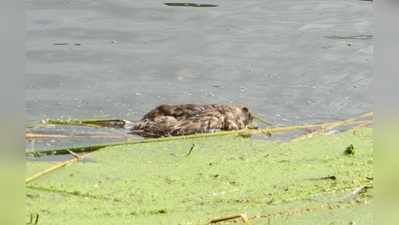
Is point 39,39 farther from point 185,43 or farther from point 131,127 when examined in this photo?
point 131,127

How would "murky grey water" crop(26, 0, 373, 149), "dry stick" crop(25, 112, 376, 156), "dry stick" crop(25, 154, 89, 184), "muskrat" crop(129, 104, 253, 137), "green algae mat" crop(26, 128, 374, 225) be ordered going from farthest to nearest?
"murky grey water" crop(26, 0, 373, 149) → "muskrat" crop(129, 104, 253, 137) → "dry stick" crop(25, 112, 376, 156) → "dry stick" crop(25, 154, 89, 184) → "green algae mat" crop(26, 128, 374, 225)

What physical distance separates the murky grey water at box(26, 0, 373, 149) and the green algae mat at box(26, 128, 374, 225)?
0.87 m

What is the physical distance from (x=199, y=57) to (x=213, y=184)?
3198 mm

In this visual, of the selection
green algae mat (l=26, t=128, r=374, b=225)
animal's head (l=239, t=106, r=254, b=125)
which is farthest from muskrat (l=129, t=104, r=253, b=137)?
green algae mat (l=26, t=128, r=374, b=225)

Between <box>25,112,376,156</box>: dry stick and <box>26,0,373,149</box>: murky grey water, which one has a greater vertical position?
<box>26,0,373,149</box>: murky grey water

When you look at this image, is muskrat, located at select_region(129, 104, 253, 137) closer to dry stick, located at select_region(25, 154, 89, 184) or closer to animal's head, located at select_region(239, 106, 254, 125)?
animal's head, located at select_region(239, 106, 254, 125)

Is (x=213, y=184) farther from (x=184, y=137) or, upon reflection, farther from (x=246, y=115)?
(x=246, y=115)

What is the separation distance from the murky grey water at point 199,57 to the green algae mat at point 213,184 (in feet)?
2.84

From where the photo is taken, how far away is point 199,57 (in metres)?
6.49

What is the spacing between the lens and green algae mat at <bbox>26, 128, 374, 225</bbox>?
9.21 ft

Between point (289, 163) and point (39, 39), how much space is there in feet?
11.6

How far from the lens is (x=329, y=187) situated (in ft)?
10.5

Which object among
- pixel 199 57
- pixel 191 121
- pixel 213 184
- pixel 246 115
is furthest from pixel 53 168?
pixel 199 57
